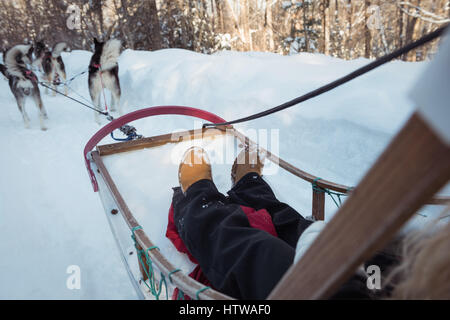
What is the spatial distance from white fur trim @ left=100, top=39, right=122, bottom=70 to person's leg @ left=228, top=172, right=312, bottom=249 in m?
3.42

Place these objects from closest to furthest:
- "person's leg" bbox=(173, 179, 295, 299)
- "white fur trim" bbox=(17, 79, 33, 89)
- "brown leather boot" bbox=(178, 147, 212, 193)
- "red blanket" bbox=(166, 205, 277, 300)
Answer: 1. "person's leg" bbox=(173, 179, 295, 299)
2. "red blanket" bbox=(166, 205, 277, 300)
3. "brown leather boot" bbox=(178, 147, 212, 193)
4. "white fur trim" bbox=(17, 79, 33, 89)

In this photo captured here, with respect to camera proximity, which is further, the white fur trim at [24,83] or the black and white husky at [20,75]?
the white fur trim at [24,83]

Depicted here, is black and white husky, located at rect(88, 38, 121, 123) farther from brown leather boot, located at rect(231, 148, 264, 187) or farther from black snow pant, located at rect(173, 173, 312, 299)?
black snow pant, located at rect(173, 173, 312, 299)

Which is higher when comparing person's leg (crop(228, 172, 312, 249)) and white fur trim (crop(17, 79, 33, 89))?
white fur trim (crop(17, 79, 33, 89))

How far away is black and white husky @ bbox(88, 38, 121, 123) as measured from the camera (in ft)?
13.2

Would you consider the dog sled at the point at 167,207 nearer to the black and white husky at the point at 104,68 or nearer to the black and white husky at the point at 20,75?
the black and white husky at the point at 104,68

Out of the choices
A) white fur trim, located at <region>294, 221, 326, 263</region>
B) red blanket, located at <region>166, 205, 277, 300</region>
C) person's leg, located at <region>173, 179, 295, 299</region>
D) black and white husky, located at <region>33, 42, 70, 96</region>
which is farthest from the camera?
black and white husky, located at <region>33, 42, 70, 96</region>

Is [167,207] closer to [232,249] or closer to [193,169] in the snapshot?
[193,169]

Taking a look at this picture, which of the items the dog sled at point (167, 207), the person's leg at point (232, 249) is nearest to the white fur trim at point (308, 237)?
the person's leg at point (232, 249)

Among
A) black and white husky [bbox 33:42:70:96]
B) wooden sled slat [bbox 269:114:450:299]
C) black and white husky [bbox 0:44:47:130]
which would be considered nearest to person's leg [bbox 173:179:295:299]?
wooden sled slat [bbox 269:114:450:299]

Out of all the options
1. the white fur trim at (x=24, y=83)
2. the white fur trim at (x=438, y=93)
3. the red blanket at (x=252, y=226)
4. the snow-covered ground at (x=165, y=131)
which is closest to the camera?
the white fur trim at (x=438, y=93)

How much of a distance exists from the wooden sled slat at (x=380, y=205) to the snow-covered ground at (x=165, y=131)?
21cm

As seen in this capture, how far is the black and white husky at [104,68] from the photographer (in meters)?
4.04
